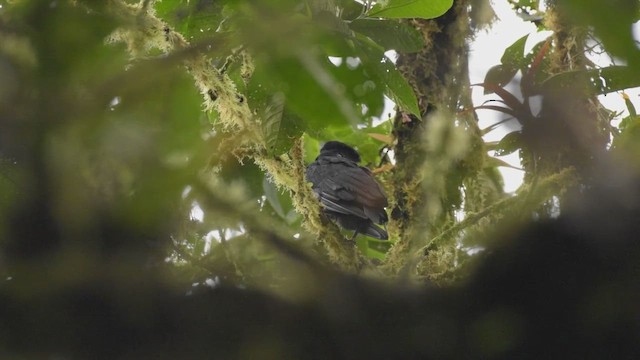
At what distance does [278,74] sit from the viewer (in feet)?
1.50

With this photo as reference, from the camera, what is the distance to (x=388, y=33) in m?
1.24

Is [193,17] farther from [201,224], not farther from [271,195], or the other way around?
[201,224]

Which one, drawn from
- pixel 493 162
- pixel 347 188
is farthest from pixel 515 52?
pixel 347 188

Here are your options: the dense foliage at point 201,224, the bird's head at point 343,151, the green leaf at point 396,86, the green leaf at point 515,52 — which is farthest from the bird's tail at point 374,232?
the dense foliage at point 201,224

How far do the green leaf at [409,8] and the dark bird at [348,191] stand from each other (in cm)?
93

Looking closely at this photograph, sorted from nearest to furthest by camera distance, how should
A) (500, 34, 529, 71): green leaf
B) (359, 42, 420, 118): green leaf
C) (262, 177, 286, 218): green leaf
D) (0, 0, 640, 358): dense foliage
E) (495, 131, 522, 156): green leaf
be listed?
(0, 0, 640, 358): dense foliage, (495, 131, 522, 156): green leaf, (359, 42, 420, 118): green leaf, (262, 177, 286, 218): green leaf, (500, 34, 529, 71): green leaf

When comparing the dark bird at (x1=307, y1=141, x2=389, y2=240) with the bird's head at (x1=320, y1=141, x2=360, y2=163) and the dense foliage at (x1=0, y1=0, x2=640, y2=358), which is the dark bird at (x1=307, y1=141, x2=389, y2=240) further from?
the dense foliage at (x1=0, y1=0, x2=640, y2=358)

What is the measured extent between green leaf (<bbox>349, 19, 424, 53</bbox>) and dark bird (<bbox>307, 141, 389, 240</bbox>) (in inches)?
35.9

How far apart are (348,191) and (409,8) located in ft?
4.11

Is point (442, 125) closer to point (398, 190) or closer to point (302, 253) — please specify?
point (398, 190)

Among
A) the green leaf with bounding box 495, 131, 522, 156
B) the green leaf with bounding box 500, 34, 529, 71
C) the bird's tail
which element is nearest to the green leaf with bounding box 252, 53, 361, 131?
the green leaf with bounding box 495, 131, 522, 156

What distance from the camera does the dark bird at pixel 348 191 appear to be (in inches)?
88.6

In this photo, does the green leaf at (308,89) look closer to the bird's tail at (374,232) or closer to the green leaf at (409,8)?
the green leaf at (409,8)

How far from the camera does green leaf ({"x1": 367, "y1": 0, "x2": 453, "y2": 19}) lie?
123 cm
